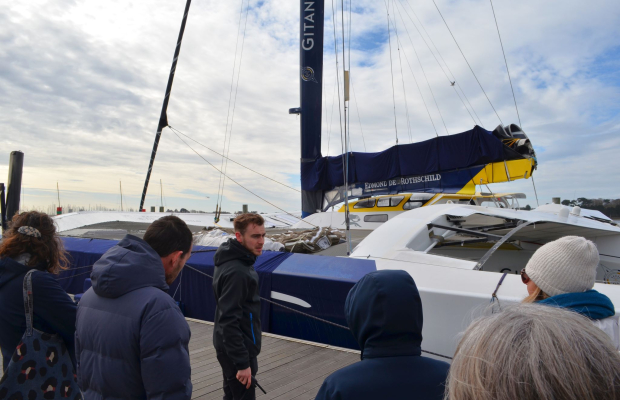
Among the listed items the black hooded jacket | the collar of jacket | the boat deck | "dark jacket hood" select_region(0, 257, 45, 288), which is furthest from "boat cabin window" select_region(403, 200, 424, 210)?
"dark jacket hood" select_region(0, 257, 45, 288)

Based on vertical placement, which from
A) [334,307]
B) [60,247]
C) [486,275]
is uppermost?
[60,247]

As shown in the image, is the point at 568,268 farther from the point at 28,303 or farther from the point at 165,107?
the point at 165,107

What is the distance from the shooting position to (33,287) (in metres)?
1.89

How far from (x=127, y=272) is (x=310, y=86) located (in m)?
8.83

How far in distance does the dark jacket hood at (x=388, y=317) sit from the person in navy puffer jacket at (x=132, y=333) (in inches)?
29.1

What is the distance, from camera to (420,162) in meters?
7.99

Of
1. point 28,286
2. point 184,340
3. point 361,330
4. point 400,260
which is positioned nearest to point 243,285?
point 184,340

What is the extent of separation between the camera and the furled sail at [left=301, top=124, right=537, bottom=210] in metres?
7.21

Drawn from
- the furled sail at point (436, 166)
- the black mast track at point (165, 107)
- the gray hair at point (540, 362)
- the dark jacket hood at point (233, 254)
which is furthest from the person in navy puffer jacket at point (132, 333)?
the black mast track at point (165, 107)

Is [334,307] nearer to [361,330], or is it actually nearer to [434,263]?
[434,263]

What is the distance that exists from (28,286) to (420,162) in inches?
283

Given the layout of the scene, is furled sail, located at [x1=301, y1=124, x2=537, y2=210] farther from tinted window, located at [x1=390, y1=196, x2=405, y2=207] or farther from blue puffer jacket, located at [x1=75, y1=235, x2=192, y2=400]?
blue puffer jacket, located at [x1=75, y1=235, x2=192, y2=400]

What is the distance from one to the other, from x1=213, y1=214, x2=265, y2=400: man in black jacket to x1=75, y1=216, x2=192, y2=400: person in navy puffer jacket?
79 cm

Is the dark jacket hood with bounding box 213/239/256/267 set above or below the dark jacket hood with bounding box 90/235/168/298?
below
